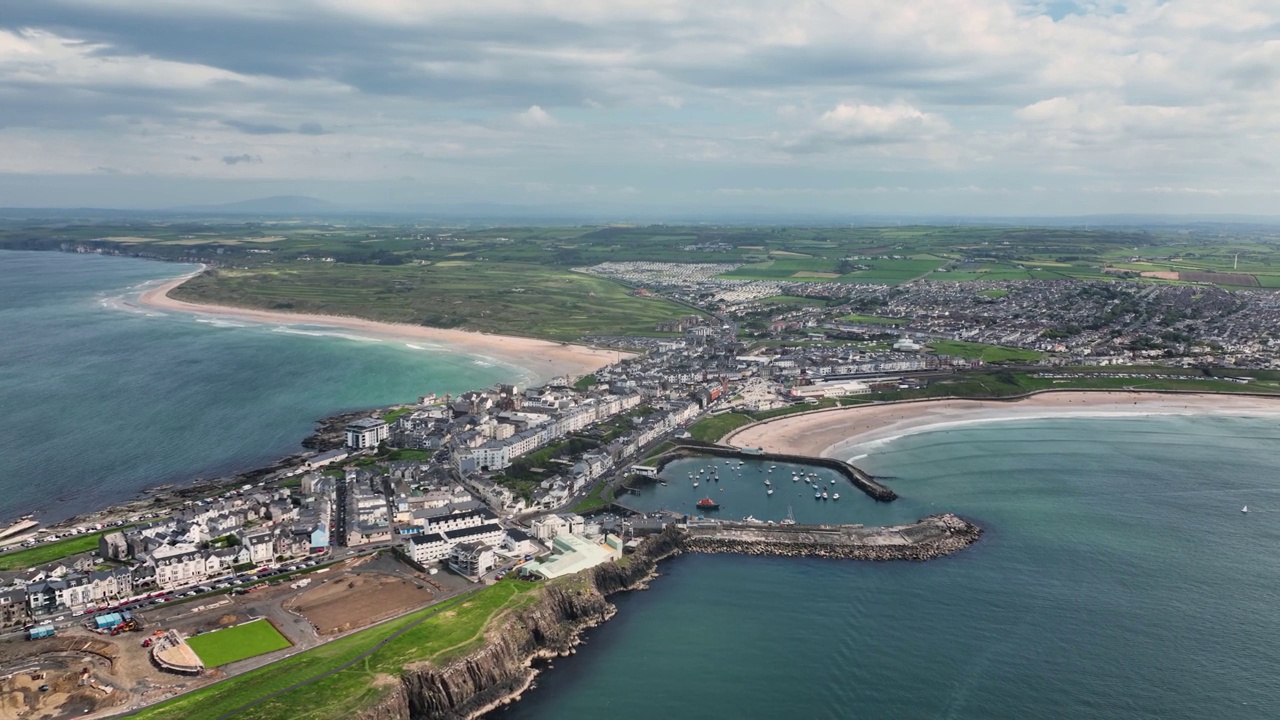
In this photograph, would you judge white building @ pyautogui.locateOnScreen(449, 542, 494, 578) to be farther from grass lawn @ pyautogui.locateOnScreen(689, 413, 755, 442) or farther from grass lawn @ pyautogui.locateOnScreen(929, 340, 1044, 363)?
grass lawn @ pyautogui.locateOnScreen(929, 340, 1044, 363)

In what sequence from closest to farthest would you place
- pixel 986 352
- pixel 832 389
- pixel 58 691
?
1. pixel 58 691
2. pixel 832 389
3. pixel 986 352

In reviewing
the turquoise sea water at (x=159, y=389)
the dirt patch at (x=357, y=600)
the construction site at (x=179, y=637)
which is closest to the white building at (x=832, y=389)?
the turquoise sea water at (x=159, y=389)

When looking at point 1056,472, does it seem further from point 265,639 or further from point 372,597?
point 265,639

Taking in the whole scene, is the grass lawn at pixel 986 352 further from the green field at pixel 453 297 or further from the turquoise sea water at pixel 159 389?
the turquoise sea water at pixel 159 389

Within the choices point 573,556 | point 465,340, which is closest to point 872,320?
point 465,340

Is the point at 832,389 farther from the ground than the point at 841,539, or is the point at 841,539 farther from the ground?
the point at 832,389

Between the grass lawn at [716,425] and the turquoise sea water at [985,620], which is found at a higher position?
the grass lawn at [716,425]

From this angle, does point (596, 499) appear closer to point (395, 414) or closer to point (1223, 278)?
point (395, 414)
